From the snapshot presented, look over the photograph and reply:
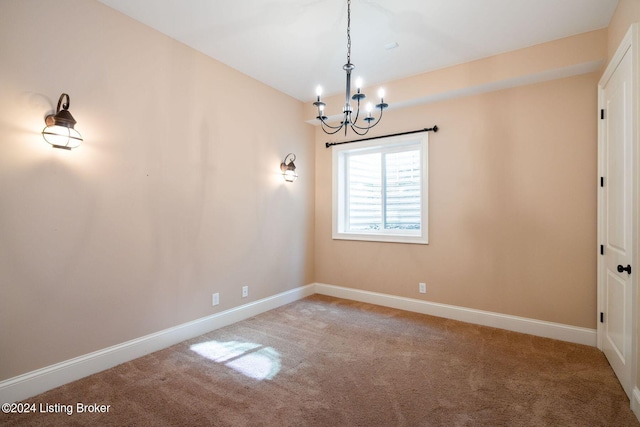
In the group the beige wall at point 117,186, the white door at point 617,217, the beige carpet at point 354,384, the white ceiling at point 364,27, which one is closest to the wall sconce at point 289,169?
the beige wall at point 117,186

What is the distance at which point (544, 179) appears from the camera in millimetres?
3168

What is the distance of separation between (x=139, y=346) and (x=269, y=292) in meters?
1.66

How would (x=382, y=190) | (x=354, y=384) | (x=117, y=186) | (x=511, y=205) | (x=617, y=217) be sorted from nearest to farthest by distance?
(x=354, y=384), (x=617, y=217), (x=117, y=186), (x=511, y=205), (x=382, y=190)

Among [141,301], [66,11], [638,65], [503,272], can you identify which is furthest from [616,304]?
[66,11]

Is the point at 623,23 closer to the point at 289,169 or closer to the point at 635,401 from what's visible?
the point at 635,401

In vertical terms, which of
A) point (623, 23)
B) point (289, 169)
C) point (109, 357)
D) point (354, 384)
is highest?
point (623, 23)

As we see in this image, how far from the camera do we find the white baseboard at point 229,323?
210 cm

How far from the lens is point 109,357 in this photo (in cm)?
248

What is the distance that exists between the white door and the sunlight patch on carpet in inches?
100.0

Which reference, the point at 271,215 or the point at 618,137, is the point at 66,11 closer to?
the point at 271,215

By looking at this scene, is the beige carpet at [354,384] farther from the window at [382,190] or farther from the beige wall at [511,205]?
the window at [382,190]

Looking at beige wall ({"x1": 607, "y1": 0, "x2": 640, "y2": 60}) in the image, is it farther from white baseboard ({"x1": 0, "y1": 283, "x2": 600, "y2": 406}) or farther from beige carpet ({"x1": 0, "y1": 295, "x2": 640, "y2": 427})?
beige carpet ({"x1": 0, "y1": 295, "x2": 640, "y2": 427})

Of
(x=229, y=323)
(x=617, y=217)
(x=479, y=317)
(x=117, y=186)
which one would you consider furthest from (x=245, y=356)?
(x=617, y=217)

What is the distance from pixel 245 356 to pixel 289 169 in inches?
96.7
